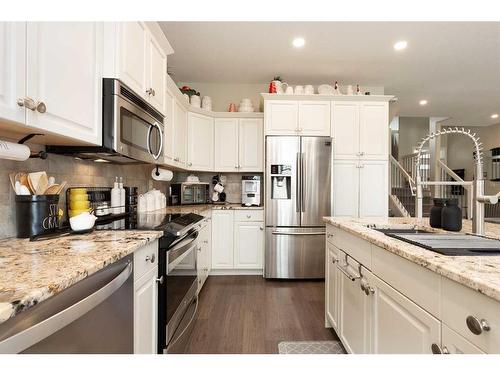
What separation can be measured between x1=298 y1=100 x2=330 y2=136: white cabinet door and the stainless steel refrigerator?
0.19m

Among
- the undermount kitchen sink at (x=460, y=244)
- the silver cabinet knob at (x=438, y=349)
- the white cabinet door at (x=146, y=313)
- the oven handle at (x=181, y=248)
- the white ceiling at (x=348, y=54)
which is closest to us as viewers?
the silver cabinet knob at (x=438, y=349)

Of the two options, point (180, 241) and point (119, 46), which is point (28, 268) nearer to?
point (180, 241)

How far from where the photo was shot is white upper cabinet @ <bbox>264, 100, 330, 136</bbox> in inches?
130

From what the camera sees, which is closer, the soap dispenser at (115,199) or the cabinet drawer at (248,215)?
the soap dispenser at (115,199)

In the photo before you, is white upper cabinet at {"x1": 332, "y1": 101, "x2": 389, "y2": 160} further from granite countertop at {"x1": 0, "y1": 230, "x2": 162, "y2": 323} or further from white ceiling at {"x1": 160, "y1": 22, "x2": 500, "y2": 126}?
granite countertop at {"x1": 0, "y1": 230, "x2": 162, "y2": 323}

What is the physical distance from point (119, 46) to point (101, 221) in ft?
3.65

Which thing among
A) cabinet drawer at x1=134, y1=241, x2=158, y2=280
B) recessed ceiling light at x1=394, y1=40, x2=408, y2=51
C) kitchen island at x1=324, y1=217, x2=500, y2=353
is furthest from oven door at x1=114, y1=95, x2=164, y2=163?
recessed ceiling light at x1=394, y1=40, x2=408, y2=51

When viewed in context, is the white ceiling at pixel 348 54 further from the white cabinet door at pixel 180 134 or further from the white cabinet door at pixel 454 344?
the white cabinet door at pixel 454 344

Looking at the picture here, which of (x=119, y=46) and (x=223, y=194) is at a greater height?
(x=119, y=46)

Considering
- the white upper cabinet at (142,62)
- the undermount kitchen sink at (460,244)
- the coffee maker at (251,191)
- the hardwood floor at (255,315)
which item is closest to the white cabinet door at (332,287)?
the hardwood floor at (255,315)

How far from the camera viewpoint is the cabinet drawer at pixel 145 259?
1169 mm

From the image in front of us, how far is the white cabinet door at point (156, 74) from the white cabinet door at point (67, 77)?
520 mm
